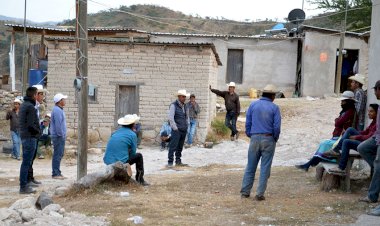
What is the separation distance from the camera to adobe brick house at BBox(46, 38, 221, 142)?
18.5m

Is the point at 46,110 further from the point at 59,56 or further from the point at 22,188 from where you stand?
the point at 22,188

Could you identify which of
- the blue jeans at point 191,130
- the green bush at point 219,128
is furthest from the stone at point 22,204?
the green bush at point 219,128

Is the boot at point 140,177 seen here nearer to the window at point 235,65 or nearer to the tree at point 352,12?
the window at point 235,65

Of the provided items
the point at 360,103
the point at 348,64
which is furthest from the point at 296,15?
the point at 360,103

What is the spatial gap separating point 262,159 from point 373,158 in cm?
164

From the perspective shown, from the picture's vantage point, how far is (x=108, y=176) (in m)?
9.17

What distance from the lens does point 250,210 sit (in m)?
7.89

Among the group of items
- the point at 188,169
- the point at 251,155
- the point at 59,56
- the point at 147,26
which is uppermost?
the point at 147,26

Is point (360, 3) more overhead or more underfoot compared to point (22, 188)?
more overhead

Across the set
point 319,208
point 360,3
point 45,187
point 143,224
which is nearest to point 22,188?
point 45,187

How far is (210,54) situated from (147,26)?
3520cm

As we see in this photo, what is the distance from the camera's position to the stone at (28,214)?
6.88m

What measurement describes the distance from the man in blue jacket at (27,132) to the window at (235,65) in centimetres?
1841

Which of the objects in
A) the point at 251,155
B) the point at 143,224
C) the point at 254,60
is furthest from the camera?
the point at 254,60
